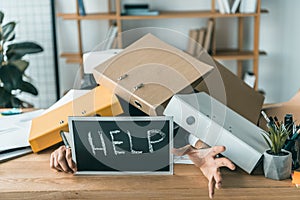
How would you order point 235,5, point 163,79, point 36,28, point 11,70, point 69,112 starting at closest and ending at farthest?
point 163,79 < point 69,112 < point 11,70 < point 235,5 < point 36,28

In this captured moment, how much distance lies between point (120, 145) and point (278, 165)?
16.6 inches

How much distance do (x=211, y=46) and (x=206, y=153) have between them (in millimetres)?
2652

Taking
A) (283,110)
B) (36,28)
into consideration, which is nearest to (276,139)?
(283,110)

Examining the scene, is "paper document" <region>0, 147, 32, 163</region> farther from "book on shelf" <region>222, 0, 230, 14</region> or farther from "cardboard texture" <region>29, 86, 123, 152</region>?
"book on shelf" <region>222, 0, 230, 14</region>

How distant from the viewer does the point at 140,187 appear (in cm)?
128

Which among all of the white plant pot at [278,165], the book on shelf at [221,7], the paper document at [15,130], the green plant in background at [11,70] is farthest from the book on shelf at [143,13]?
the white plant pot at [278,165]

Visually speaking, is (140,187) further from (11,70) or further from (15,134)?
(11,70)

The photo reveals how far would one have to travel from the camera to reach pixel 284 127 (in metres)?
1.35

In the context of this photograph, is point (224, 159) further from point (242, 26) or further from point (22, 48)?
point (242, 26)

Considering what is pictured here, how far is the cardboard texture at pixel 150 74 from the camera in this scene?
1375 mm

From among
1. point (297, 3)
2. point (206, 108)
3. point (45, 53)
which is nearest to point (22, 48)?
point (45, 53)

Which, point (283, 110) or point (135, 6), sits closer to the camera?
point (283, 110)

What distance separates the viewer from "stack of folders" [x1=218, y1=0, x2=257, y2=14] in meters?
3.66

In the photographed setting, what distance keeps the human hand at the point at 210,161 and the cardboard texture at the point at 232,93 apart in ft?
0.68
